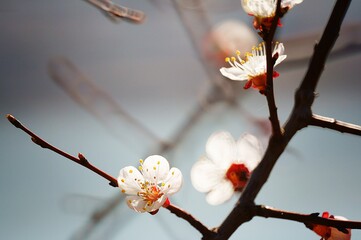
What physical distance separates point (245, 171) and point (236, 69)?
0.49 feet

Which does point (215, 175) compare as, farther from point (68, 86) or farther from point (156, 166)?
point (68, 86)

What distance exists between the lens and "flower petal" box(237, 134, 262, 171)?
0.61m

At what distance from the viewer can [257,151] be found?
2.01 feet

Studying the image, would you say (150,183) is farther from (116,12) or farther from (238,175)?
(116,12)

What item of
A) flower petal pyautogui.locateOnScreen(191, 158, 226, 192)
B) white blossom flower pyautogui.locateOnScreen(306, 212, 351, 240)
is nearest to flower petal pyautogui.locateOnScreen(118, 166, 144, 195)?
flower petal pyautogui.locateOnScreen(191, 158, 226, 192)

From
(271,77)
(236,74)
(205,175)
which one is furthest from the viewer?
(205,175)

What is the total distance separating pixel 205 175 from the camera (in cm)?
63

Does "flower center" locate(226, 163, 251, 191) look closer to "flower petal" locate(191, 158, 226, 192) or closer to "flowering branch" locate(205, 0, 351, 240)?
"flower petal" locate(191, 158, 226, 192)

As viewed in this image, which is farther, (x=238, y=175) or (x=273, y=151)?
(x=238, y=175)

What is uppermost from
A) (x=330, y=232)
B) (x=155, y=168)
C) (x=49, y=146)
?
(x=49, y=146)

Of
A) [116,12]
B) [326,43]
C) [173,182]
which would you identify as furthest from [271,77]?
[116,12]

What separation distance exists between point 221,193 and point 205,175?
4cm

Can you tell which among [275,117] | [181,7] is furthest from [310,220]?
[181,7]

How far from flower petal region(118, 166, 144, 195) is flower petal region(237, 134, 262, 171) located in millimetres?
149
